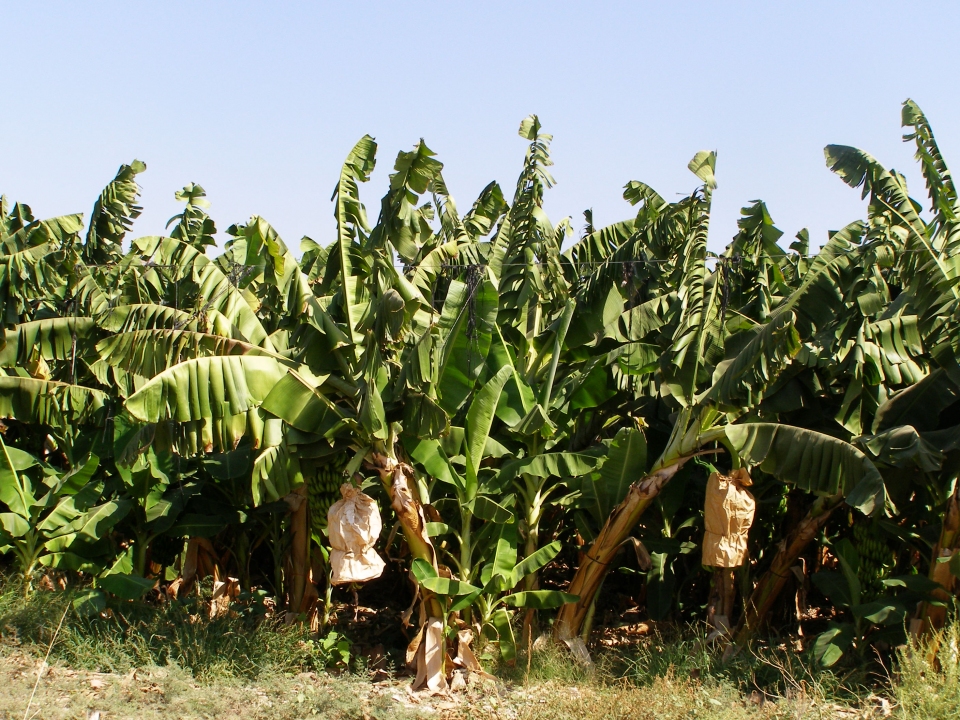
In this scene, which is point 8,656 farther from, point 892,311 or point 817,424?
point 892,311

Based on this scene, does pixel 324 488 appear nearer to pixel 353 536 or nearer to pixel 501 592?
pixel 353 536

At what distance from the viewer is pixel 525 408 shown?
307 inches

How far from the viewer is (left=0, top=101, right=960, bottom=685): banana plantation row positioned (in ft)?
23.2

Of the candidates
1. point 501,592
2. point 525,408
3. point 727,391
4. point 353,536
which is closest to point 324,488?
point 353,536

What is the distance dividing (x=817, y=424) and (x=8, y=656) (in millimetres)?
7911

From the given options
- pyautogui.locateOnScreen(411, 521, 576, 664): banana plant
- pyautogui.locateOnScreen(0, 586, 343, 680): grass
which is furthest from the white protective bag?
pyautogui.locateOnScreen(0, 586, 343, 680): grass

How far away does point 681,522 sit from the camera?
9375 millimetres

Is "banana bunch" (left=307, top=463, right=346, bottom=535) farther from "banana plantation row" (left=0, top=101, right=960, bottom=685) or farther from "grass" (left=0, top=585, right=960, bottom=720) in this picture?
"grass" (left=0, top=585, right=960, bottom=720)

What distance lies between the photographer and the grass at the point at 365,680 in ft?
21.8

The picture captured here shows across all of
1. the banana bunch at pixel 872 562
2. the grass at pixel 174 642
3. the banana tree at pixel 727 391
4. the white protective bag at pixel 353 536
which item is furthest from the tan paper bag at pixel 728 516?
the grass at pixel 174 642

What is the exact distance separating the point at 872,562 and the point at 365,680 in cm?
485

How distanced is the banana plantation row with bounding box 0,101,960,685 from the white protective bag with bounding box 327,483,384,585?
0.08 meters

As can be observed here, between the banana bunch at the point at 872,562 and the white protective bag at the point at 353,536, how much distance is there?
4545 mm

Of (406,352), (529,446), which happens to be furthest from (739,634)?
(406,352)
